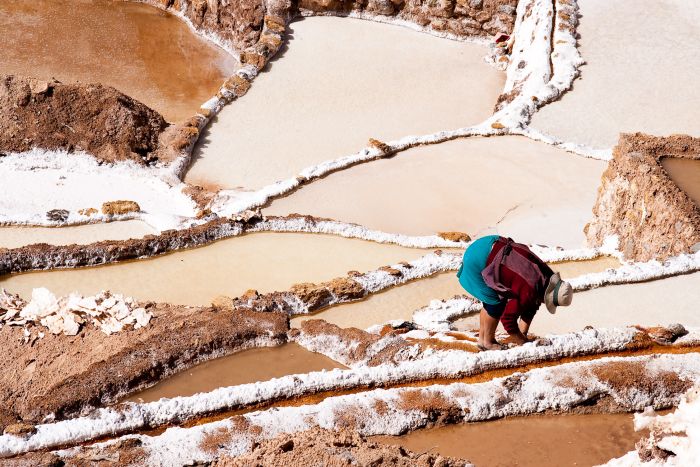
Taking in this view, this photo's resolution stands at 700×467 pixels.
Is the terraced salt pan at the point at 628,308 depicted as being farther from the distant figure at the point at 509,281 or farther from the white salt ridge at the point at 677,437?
the white salt ridge at the point at 677,437

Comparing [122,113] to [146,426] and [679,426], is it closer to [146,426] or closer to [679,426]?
[146,426]

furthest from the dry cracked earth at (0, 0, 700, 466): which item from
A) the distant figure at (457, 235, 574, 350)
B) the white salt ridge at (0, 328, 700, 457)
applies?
the distant figure at (457, 235, 574, 350)

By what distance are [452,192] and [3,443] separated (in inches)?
300

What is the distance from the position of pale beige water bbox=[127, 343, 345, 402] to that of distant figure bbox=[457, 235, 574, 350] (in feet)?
4.56

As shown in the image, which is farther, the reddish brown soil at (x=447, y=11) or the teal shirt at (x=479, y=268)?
the reddish brown soil at (x=447, y=11)

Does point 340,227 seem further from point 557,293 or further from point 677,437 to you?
point 677,437

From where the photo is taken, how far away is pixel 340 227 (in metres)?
10.3

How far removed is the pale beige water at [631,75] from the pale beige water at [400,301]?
13.7ft

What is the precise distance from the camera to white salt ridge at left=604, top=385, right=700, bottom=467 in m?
4.79

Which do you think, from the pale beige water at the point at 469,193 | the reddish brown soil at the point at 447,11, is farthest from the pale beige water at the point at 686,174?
the reddish brown soil at the point at 447,11

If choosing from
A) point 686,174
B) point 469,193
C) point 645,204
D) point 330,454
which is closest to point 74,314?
point 330,454

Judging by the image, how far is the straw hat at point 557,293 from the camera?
608 cm

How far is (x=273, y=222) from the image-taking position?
10258 millimetres

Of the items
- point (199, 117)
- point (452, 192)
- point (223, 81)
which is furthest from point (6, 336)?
point (223, 81)
